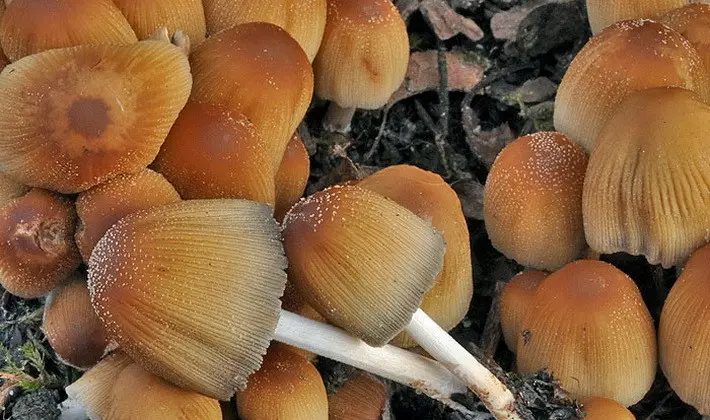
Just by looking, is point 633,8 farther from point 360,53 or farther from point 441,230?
point 441,230

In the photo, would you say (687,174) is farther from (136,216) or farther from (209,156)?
(136,216)

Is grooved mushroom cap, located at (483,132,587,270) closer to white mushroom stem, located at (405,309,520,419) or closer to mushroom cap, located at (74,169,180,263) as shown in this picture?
white mushroom stem, located at (405,309,520,419)

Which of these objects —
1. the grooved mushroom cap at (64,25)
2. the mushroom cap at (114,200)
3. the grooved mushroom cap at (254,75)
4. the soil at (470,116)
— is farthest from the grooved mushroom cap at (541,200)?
the grooved mushroom cap at (64,25)

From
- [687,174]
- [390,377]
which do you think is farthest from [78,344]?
[687,174]

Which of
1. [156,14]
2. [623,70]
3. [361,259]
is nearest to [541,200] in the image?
[623,70]

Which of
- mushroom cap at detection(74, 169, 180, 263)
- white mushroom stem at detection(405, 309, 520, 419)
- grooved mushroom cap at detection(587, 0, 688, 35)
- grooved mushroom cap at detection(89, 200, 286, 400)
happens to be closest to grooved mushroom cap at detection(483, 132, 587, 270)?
white mushroom stem at detection(405, 309, 520, 419)

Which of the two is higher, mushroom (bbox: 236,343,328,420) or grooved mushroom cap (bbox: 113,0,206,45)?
grooved mushroom cap (bbox: 113,0,206,45)
